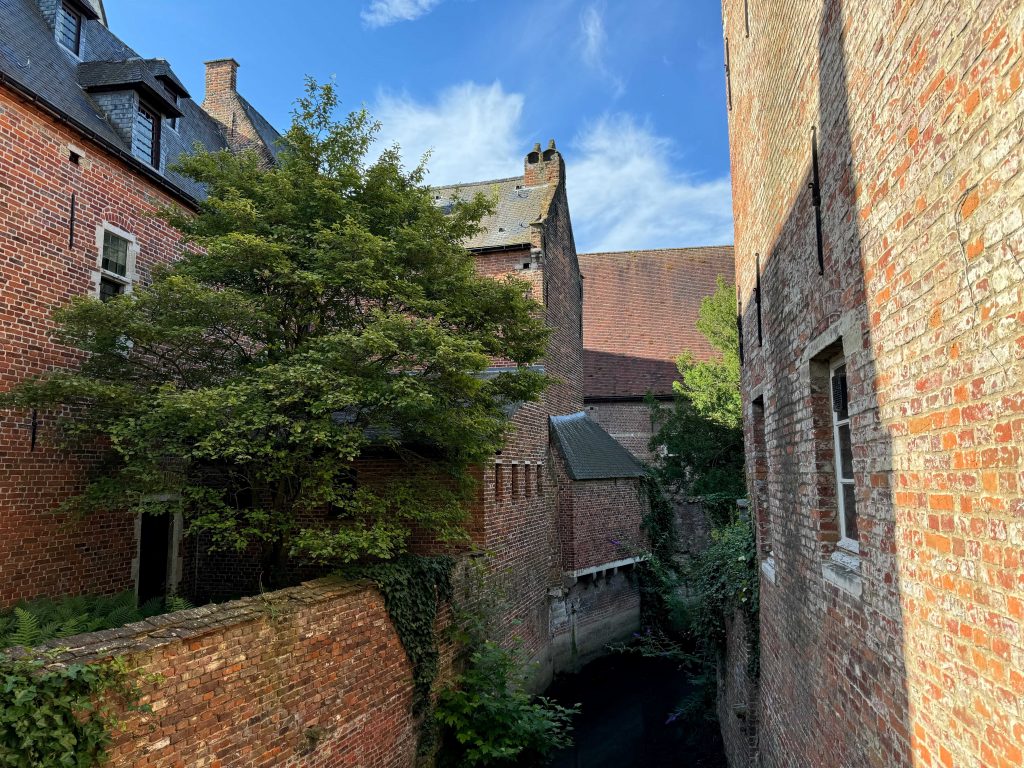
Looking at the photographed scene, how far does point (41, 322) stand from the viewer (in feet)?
29.3

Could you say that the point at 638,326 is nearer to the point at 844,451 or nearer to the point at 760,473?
the point at 760,473

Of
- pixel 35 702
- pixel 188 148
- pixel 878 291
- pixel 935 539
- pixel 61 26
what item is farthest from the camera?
pixel 188 148

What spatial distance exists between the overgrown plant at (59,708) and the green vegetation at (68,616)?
162cm

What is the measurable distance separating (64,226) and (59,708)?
7305mm

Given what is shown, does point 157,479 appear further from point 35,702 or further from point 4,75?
point 4,75

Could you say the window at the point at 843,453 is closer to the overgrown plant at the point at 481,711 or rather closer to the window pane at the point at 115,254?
the overgrown plant at the point at 481,711

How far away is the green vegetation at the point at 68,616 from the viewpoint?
6.18 metres

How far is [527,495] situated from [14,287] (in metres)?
9.15

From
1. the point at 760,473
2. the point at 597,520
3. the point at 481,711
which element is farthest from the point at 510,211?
the point at 481,711

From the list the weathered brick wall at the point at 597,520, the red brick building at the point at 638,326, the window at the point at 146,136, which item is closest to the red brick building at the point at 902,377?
the window at the point at 146,136

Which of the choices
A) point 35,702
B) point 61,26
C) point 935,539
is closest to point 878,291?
point 935,539

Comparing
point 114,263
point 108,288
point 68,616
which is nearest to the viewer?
point 68,616

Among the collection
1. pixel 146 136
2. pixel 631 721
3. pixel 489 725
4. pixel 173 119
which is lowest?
pixel 631 721

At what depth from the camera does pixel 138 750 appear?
4824mm
